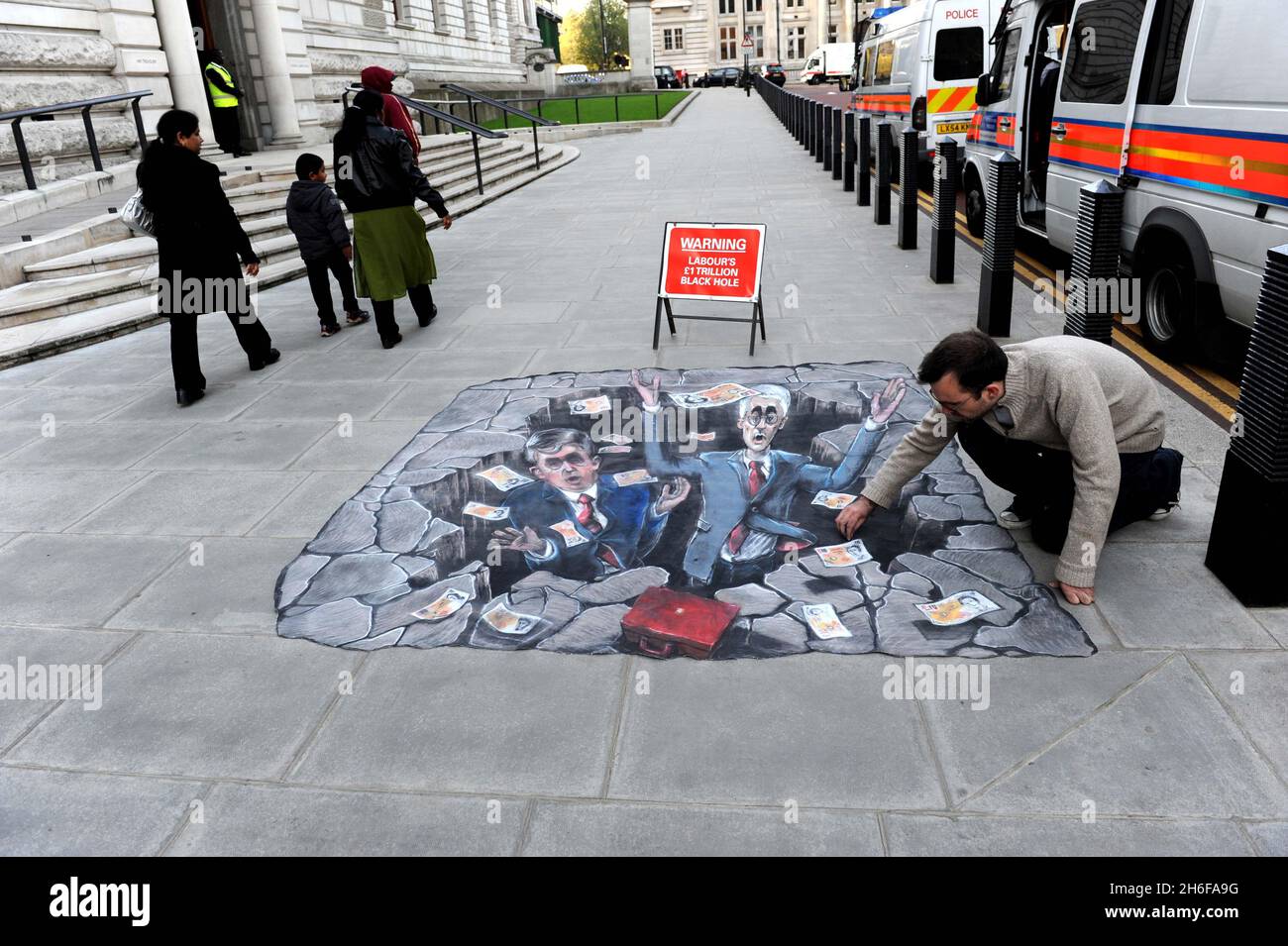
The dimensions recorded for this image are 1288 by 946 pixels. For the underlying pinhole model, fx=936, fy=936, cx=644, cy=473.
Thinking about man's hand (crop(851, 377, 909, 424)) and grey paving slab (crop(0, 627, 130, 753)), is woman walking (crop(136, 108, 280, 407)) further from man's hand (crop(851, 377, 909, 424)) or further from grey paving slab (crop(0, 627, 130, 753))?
man's hand (crop(851, 377, 909, 424))

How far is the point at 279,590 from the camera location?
394 cm

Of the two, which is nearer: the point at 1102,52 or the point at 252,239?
the point at 1102,52

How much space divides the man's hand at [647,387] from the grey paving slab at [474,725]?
2725 millimetres

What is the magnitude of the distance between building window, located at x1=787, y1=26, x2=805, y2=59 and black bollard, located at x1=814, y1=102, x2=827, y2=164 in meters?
102

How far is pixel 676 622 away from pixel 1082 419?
162 cm

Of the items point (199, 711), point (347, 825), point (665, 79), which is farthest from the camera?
point (665, 79)

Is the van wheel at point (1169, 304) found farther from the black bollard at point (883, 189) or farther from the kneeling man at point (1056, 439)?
the black bollard at point (883, 189)

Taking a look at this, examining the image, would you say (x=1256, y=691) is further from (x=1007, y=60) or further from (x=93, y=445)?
(x=1007, y=60)

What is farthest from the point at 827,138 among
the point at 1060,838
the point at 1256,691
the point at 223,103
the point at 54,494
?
the point at 1060,838

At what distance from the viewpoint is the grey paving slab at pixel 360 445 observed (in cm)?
523

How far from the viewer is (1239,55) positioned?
5.21m

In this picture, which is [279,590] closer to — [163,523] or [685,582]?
[163,523]

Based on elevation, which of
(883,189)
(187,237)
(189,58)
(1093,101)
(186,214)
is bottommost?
(883,189)
